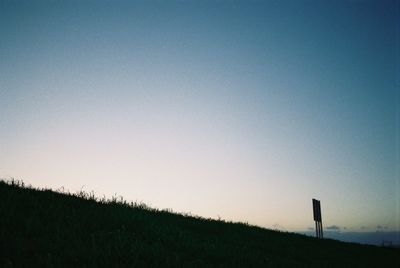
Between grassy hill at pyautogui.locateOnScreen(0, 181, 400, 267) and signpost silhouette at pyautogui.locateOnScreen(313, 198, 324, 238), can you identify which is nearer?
grassy hill at pyautogui.locateOnScreen(0, 181, 400, 267)

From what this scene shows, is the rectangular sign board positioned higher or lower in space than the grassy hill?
higher

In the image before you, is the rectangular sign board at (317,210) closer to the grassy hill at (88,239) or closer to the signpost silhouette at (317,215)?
the signpost silhouette at (317,215)

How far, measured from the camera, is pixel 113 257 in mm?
6891

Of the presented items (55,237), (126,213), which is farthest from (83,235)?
(126,213)

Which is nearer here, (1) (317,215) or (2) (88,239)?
(2) (88,239)

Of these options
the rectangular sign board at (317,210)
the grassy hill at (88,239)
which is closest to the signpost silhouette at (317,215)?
the rectangular sign board at (317,210)

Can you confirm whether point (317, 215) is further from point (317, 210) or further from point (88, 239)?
point (88, 239)

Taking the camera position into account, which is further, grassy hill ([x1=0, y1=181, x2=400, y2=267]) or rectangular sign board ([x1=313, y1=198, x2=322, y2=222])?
rectangular sign board ([x1=313, y1=198, x2=322, y2=222])

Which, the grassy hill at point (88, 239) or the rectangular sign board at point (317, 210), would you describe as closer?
the grassy hill at point (88, 239)

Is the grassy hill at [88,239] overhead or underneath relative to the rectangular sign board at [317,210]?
underneath

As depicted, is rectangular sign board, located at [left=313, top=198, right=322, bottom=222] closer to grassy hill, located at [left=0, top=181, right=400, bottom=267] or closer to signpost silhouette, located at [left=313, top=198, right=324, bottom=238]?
signpost silhouette, located at [left=313, top=198, right=324, bottom=238]

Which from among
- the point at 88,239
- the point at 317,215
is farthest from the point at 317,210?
A: the point at 88,239

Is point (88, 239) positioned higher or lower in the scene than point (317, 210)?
lower

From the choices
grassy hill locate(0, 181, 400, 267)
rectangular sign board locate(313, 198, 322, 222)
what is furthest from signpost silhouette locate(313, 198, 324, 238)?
grassy hill locate(0, 181, 400, 267)
